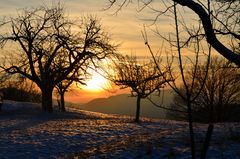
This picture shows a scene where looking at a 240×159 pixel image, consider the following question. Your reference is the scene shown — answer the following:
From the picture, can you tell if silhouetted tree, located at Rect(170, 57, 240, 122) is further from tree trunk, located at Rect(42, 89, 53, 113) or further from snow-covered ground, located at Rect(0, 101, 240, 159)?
tree trunk, located at Rect(42, 89, 53, 113)

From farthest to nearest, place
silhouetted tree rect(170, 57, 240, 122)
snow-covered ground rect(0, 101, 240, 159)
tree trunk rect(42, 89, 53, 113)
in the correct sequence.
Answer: tree trunk rect(42, 89, 53, 113), snow-covered ground rect(0, 101, 240, 159), silhouetted tree rect(170, 57, 240, 122)

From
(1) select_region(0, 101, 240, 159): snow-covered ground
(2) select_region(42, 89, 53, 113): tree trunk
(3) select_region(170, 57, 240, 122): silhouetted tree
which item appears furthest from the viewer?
(2) select_region(42, 89, 53, 113): tree trunk

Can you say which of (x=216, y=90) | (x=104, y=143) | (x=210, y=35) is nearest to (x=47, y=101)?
(x=216, y=90)

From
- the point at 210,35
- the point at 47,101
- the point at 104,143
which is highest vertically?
the point at 210,35

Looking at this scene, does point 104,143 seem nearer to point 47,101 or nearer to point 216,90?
point 216,90

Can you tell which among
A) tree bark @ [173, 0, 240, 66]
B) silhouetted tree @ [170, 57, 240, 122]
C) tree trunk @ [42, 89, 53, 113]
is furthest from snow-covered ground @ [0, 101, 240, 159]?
tree trunk @ [42, 89, 53, 113]

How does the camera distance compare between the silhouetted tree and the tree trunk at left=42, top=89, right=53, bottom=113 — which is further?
the tree trunk at left=42, top=89, right=53, bottom=113

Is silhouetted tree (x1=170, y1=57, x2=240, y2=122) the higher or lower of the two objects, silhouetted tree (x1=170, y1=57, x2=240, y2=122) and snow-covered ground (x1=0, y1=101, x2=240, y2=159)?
the higher

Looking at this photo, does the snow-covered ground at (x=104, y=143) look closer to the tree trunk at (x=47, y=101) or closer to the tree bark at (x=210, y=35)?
the tree bark at (x=210, y=35)

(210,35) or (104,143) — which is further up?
(210,35)

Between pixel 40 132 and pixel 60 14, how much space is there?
2130cm

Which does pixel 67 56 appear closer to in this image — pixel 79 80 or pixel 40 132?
pixel 79 80

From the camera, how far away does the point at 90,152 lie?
625 inches

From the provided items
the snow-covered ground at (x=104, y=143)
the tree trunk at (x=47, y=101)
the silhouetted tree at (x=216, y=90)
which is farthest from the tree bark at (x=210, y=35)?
the tree trunk at (x=47, y=101)
